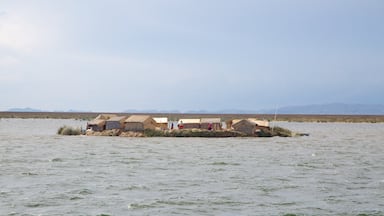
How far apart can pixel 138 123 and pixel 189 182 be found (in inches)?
1282

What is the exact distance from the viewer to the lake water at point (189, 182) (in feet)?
58.6

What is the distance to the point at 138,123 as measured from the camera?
55375mm

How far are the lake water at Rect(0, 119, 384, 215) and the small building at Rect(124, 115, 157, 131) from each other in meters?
15.9

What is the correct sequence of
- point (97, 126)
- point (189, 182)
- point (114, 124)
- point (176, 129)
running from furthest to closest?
point (97, 126) → point (114, 124) → point (176, 129) → point (189, 182)

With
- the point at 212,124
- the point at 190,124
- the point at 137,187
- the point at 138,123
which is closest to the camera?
the point at 137,187

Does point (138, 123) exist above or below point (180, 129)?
above

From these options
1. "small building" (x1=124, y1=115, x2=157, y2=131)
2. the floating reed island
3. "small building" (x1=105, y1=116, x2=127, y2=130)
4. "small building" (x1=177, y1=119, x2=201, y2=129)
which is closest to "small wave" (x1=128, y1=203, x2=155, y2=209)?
the floating reed island

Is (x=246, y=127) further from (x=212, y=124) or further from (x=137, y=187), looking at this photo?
(x=137, y=187)

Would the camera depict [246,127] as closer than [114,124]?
Yes

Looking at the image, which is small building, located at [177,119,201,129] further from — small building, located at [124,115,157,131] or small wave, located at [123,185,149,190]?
small wave, located at [123,185,149,190]

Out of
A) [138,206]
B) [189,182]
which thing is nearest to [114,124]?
[189,182]

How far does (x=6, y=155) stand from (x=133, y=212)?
1993 centimetres

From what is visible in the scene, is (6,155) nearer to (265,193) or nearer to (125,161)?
(125,161)

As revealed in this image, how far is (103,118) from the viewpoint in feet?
200
